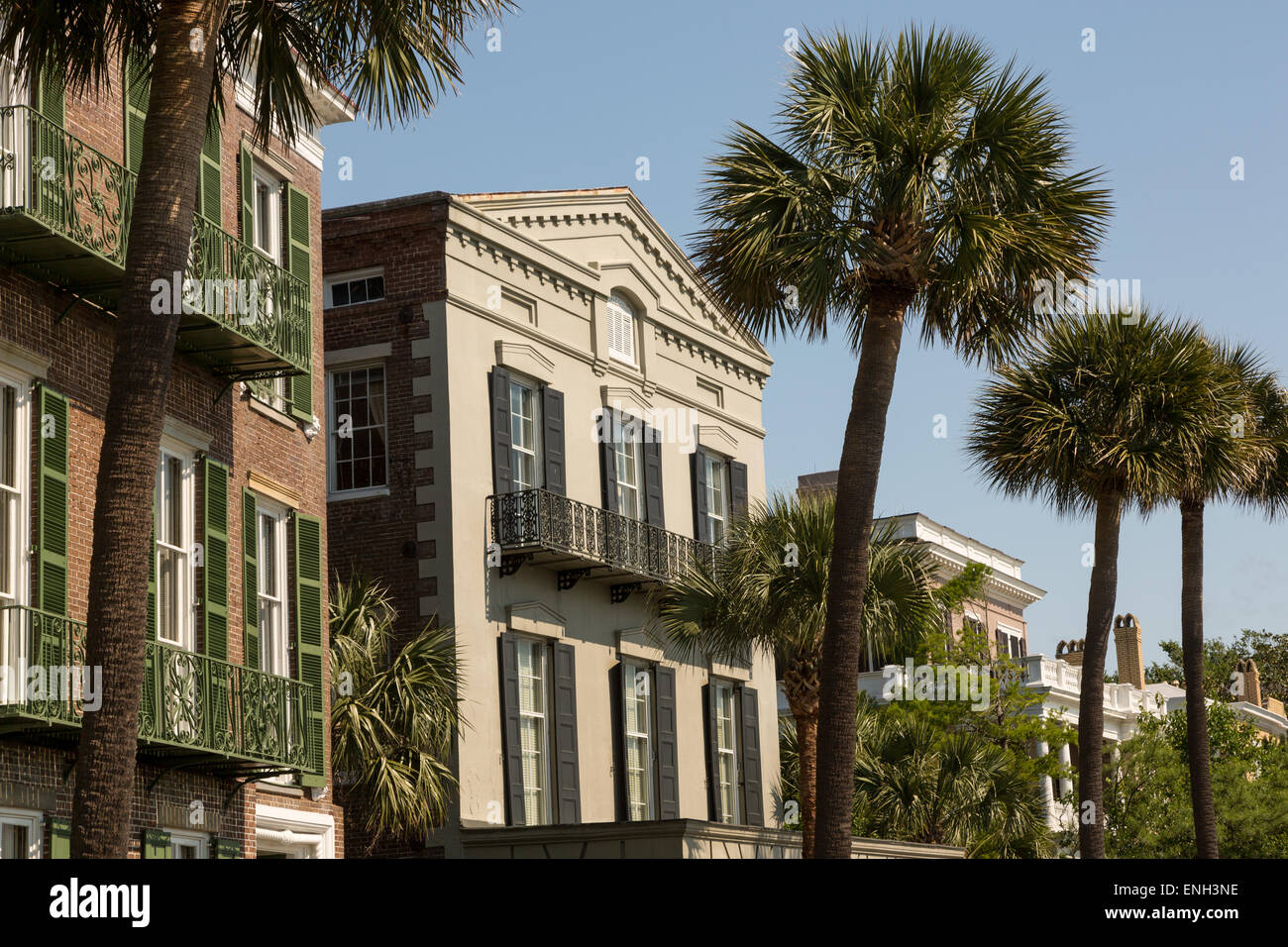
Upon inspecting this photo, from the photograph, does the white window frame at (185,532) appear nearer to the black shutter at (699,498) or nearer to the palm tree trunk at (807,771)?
the palm tree trunk at (807,771)

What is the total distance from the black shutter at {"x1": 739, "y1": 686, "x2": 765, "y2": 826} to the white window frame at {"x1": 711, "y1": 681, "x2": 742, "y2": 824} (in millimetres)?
177

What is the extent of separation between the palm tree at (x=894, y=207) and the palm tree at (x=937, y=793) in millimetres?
11992

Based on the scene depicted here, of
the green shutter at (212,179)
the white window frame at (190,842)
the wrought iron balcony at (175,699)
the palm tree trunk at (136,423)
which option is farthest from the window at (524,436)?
the palm tree trunk at (136,423)

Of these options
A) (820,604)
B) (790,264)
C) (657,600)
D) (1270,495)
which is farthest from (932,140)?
(1270,495)

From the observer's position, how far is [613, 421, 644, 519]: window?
3127 cm

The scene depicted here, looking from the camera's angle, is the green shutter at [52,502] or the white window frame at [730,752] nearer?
the green shutter at [52,502]

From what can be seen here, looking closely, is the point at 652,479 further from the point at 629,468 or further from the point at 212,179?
the point at 212,179

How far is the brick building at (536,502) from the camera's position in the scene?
1057 inches

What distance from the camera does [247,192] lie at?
21.6 m

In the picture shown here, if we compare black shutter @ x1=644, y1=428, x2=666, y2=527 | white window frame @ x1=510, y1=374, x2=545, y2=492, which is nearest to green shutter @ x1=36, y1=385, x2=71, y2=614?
white window frame @ x1=510, y1=374, x2=545, y2=492

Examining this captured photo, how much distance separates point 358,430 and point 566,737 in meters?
5.72

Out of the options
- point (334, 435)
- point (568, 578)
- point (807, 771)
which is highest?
point (334, 435)

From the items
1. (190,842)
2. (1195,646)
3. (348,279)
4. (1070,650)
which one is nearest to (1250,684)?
(1070,650)

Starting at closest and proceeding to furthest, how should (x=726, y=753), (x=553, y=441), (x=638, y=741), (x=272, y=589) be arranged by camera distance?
(x=272, y=589), (x=553, y=441), (x=638, y=741), (x=726, y=753)
